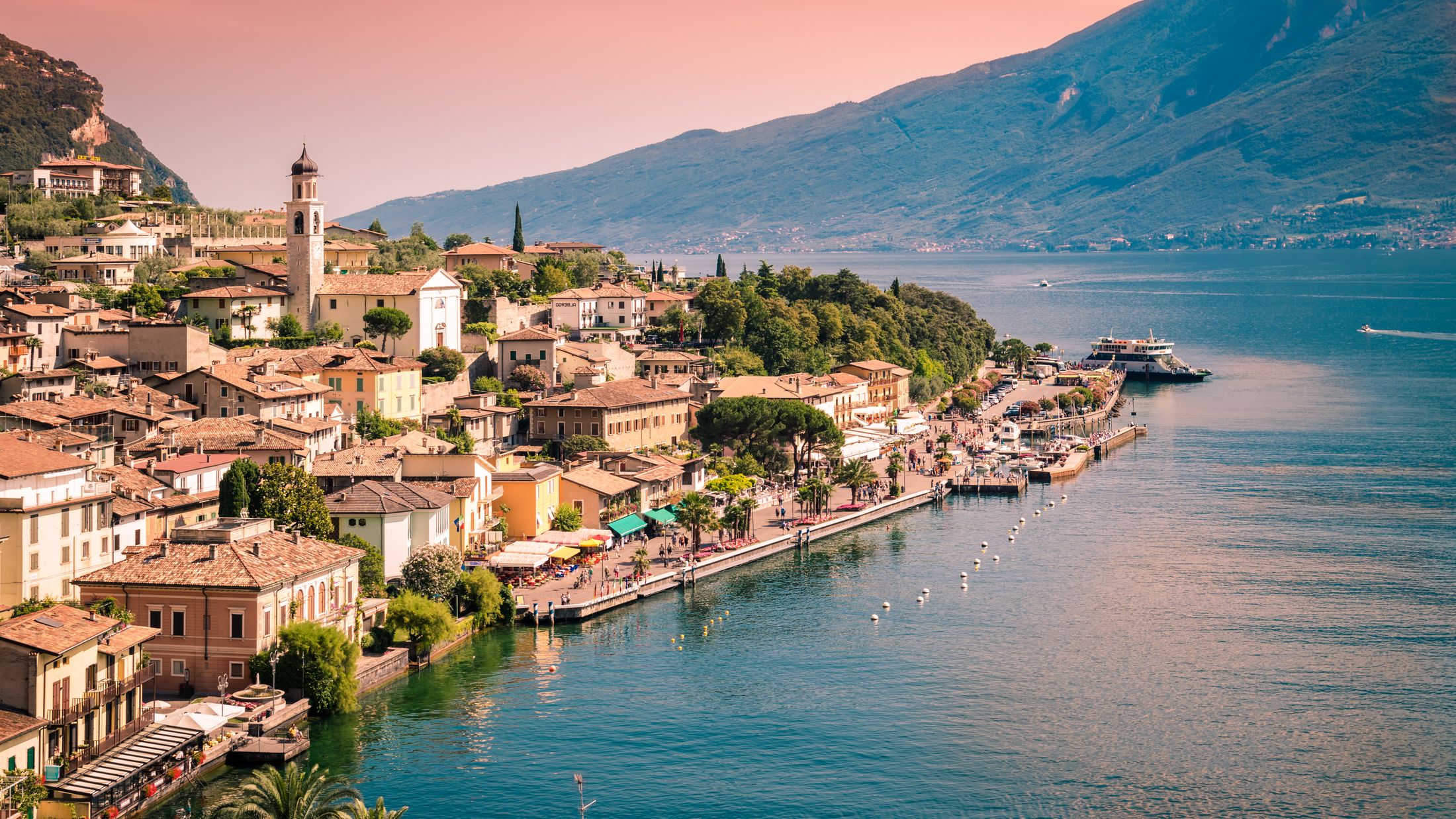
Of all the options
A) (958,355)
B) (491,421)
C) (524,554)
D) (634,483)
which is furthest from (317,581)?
(958,355)

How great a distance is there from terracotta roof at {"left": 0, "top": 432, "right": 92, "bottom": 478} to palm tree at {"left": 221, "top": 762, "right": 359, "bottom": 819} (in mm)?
14379

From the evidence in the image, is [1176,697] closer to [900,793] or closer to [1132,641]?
[1132,641]

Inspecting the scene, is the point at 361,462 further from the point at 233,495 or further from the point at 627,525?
the point at 627,525

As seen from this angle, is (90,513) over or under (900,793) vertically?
over

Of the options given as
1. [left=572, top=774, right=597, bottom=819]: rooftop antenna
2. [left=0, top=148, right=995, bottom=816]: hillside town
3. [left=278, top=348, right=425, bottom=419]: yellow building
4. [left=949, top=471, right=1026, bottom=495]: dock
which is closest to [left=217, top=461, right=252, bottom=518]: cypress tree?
[left=0, top=148, right=995, bottom=816]: hillside town

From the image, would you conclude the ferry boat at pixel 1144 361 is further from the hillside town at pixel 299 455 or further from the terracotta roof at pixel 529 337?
the terracotta roof at pixel 529 337

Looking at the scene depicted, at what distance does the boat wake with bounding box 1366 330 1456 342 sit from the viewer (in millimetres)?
176575

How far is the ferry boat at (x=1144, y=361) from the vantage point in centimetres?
14125

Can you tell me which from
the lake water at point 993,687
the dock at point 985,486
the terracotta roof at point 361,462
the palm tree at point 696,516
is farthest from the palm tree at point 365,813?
the dock at point 985,486

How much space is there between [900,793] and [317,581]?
1600 centimetres

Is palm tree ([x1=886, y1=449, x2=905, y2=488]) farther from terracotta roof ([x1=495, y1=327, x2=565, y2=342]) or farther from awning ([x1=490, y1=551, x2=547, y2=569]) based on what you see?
awning ([x1=490, y1=551, x2=547, y2=569])

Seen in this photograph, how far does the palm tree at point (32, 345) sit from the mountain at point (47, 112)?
167 ft

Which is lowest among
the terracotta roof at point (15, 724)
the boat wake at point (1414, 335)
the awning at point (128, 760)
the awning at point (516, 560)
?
the awning at point (128, 760)

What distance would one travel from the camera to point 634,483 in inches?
2501
